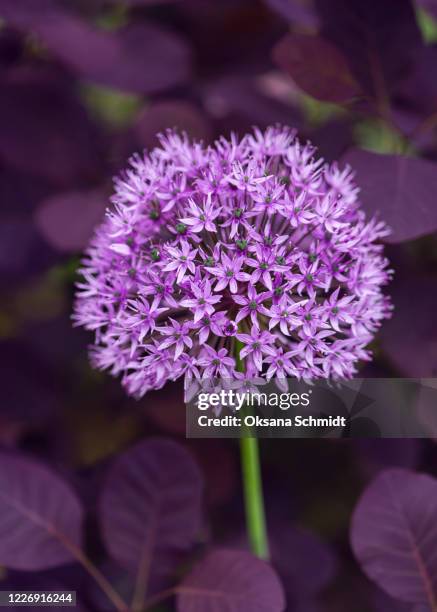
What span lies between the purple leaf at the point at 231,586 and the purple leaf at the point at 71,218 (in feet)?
2.40

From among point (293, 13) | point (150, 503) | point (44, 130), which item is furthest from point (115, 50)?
point (150, 503)

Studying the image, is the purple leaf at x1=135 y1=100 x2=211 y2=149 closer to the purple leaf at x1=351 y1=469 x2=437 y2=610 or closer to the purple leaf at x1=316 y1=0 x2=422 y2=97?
the purple leaf at x1=316 y1=0 x2=422 y2=97

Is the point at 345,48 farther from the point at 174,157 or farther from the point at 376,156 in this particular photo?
the point at 174,157

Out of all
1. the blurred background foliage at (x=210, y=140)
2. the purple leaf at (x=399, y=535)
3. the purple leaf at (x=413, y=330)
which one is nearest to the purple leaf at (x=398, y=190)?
the blurred background foliage at (x=210, y=140)

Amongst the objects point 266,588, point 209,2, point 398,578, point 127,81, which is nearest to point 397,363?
point 398,578

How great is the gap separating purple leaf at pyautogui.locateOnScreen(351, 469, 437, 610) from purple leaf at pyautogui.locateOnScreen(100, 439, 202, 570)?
31cm

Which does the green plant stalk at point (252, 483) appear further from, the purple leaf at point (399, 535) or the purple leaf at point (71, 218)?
the purple leaf at point (71, 218)

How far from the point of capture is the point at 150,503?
1.29 m

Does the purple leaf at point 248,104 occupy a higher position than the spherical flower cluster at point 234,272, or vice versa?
the purple leaf at point 248,104

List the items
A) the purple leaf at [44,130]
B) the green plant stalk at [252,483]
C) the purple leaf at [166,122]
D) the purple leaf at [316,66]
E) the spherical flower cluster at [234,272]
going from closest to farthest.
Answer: the spherical flower cluster at [234,272] < the green plant stalk at [252,483] < the purple leaf at [316,66] < the purple leaf at [166,122] < the purple leaf at [44,130]

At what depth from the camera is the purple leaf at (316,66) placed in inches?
53.7

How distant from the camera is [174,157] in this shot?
1288 mm

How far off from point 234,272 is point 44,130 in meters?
0.91

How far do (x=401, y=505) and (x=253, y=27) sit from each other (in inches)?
61.8
